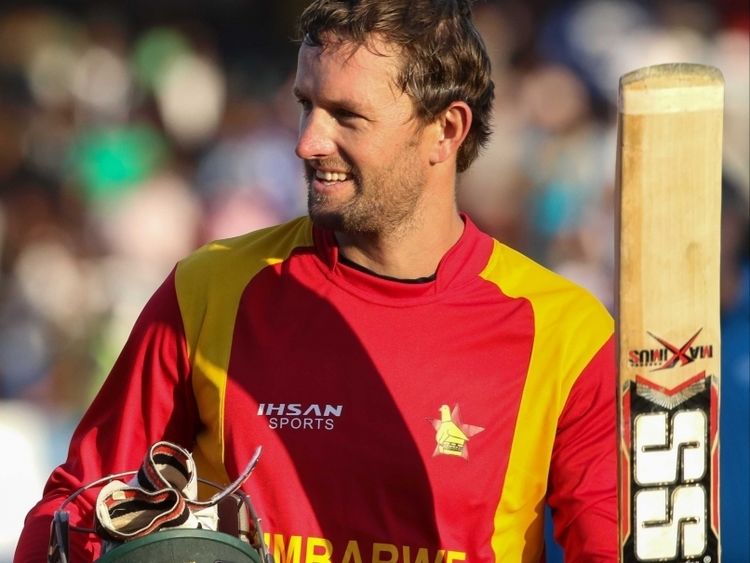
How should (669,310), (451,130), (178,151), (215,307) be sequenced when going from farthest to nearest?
(178,151) < (451,130) < (215,307) < (669,310)

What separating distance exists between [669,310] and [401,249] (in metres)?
0.50

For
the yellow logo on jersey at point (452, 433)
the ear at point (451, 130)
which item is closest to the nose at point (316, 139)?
the ear at point (451, 130)

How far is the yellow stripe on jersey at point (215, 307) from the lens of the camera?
252cm

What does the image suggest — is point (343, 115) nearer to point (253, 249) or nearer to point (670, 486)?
point (253, 249)

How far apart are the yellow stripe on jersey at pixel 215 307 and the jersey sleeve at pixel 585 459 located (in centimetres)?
58

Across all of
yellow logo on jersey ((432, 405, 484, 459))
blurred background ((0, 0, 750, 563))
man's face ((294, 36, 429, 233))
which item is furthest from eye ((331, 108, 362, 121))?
blurred background ((0, 0, 750, 563))

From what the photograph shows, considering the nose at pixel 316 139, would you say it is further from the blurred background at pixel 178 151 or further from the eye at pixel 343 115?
the blurred background at pixel 178 151

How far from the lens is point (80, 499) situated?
96.4 inches

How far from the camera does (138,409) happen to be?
8.33ft

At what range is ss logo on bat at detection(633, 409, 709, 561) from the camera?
8.00 feet

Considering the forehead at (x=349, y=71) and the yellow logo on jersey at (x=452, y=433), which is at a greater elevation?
the forehead at (x=349, y=71)

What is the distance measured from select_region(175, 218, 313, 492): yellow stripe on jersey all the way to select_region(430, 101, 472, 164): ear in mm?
286

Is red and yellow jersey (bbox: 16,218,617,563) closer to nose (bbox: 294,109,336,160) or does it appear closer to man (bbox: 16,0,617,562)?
man (bbox: 16,0,617,562)

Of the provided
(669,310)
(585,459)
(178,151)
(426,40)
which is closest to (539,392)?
(585,459)
